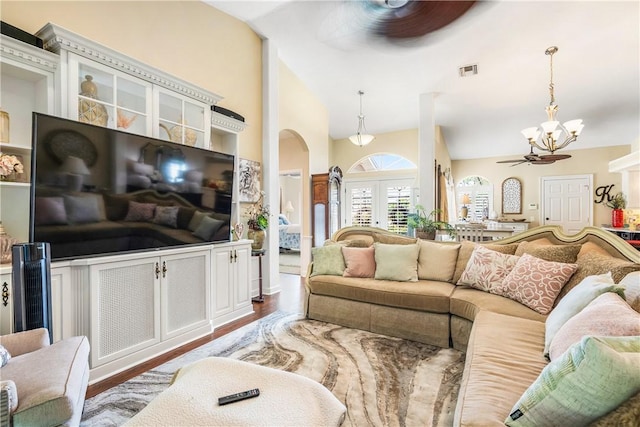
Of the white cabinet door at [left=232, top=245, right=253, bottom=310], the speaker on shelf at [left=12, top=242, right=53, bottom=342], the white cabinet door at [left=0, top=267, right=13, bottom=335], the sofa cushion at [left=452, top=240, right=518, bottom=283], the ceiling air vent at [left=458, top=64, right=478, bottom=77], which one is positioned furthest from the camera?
the ceiling air vent at [left=458, top=64, right=478, bottom=77]

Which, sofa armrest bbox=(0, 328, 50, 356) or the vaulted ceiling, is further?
the vaulted ceiling

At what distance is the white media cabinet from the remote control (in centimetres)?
158

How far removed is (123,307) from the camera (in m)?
2.40

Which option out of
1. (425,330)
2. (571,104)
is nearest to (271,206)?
(425,330)

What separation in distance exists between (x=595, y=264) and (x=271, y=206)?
3.67 m

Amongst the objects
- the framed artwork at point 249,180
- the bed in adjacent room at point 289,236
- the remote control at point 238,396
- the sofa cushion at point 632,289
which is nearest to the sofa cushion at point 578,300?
the sofa cushion at point 632,289

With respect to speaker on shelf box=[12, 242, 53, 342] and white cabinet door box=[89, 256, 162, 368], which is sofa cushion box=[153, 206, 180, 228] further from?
speaker on shelf box=[12, 242, 53, 342]

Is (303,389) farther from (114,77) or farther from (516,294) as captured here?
(114,77)

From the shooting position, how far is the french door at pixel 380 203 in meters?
7.70

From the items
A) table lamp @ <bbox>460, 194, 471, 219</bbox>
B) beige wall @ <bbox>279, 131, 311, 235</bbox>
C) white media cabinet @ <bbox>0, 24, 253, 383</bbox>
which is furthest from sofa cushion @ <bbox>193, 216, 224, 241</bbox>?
table lamp @ <bbox>460, 194, 471, 219</bbox>

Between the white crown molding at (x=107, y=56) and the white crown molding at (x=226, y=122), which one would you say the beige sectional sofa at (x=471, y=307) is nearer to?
the white crown molding at (x=226, y=122)

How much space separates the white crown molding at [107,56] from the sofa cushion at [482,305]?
129 inches

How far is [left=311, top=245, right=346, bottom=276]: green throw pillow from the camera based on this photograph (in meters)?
3.42

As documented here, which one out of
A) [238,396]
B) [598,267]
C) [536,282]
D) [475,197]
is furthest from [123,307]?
[475,197]
